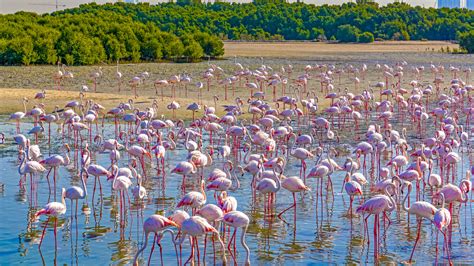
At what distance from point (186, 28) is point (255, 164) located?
1800 inches

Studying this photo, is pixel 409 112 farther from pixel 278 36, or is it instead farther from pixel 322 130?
pixel 278 36

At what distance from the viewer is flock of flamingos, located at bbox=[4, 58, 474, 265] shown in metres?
9.16

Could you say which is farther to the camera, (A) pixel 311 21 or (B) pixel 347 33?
(A) pixel 311 21

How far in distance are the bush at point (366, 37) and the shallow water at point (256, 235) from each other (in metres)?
52.1

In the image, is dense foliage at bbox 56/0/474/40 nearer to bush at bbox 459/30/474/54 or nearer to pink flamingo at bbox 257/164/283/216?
bush at bbox 459/30/474/54

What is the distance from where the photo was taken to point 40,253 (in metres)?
9.29

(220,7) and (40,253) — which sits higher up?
(220,7)

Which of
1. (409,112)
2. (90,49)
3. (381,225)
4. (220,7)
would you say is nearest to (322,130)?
(409,112)

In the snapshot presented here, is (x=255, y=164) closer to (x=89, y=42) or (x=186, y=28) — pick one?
(x=89, y=42)

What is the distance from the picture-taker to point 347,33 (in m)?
65.9

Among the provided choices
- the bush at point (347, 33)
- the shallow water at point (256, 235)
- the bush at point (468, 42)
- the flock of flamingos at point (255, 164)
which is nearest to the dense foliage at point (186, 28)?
the bush at point (347, 33)

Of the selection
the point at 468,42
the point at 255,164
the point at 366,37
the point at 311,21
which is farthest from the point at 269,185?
the point at 311,21

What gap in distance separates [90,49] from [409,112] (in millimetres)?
16309

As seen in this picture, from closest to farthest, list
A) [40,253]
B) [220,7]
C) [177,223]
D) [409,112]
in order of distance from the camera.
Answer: [177,223], [40,253], [409,112], [220,7]
